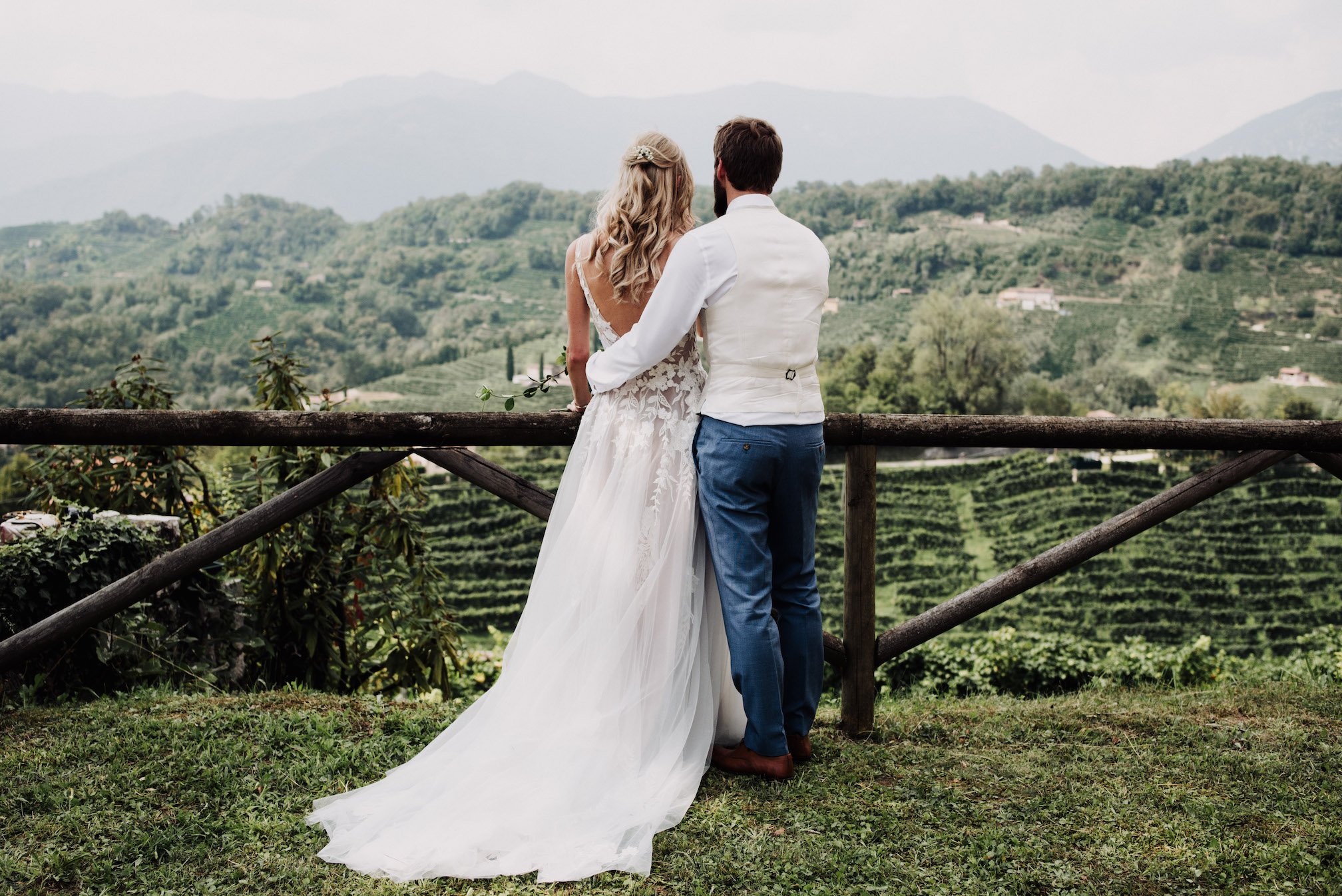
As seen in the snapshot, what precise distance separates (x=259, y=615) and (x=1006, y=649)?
36.3ft

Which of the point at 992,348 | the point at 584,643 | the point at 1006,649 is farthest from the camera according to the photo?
the point at 992,348

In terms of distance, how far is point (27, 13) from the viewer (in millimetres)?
174500

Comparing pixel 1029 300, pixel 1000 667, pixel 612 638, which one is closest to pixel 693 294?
pixel 612 638

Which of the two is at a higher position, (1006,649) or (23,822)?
(23,822)

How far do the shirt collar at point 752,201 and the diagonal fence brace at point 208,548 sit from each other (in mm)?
924

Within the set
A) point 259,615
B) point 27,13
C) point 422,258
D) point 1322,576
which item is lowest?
point 1322,576

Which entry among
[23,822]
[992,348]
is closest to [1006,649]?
[23,822]

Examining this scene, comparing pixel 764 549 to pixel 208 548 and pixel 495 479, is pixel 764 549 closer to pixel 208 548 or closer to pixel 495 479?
pixel 495 479

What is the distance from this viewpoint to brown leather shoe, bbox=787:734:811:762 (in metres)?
1.88

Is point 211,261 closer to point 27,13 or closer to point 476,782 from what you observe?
point 476,782

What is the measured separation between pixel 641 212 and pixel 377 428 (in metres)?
0.77

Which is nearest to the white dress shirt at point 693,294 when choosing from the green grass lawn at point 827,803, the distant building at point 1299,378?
the green grass lawn at point 827,803

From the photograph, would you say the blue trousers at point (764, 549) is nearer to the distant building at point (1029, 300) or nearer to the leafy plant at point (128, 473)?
the leafy plant at point (128, 473)

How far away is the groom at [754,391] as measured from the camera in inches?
66.6
